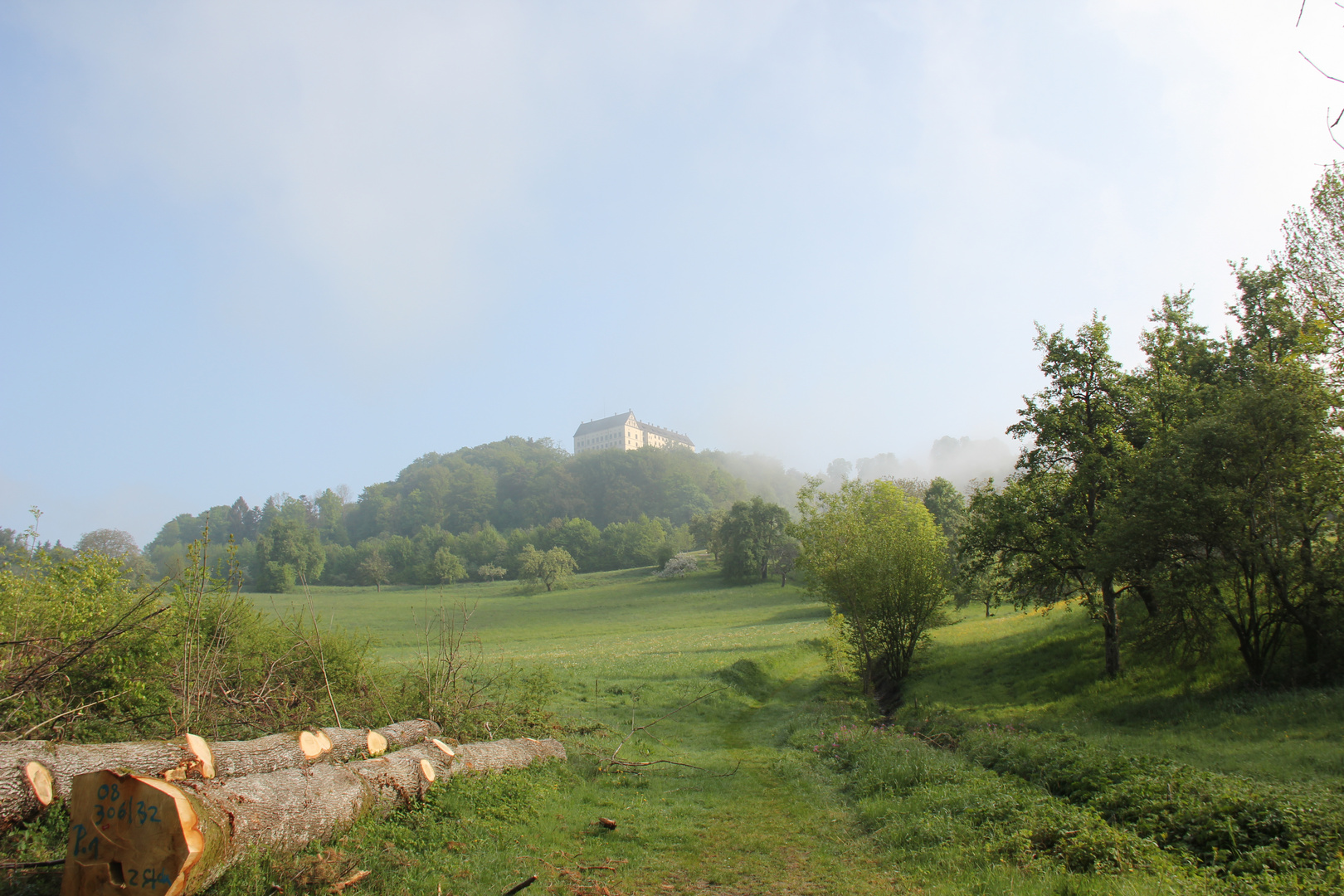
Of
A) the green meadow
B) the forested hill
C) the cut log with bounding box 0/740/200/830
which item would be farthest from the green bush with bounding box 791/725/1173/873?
the forested hill

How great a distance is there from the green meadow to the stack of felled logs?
16.0 inches

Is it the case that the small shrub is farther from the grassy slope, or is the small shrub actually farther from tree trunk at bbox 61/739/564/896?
tree trunk at bbox 61/739/564/896

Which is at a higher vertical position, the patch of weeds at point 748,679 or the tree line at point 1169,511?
the tree line at point 1169,511

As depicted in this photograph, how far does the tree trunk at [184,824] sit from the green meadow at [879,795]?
0.38 metres

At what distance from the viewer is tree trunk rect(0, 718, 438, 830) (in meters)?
6.68

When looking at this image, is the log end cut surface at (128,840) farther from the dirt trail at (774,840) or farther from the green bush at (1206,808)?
the green bush at (1206,808)

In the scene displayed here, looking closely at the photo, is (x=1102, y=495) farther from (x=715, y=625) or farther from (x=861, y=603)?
(x=715, y=625)

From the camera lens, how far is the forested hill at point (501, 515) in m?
128

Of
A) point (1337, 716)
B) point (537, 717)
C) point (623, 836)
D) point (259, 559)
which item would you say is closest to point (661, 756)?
point (537, 717)

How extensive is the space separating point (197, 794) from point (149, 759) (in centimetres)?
176

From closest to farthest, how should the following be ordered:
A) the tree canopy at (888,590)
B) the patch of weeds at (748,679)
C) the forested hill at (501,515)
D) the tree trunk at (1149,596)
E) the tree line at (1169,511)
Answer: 1. the tree line at (1169,511)
2. the tree trunk at (1149,596)
3. the tree canopy at (888,590)
4. the patch of weeds at (748,679)
5. the forested hill at (501,515)

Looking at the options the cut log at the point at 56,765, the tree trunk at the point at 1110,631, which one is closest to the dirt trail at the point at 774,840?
the cut log at the point at 56,765

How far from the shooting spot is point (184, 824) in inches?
223

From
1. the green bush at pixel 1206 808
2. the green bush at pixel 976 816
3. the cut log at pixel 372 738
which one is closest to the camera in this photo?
the green bush at pixel 1206 808
